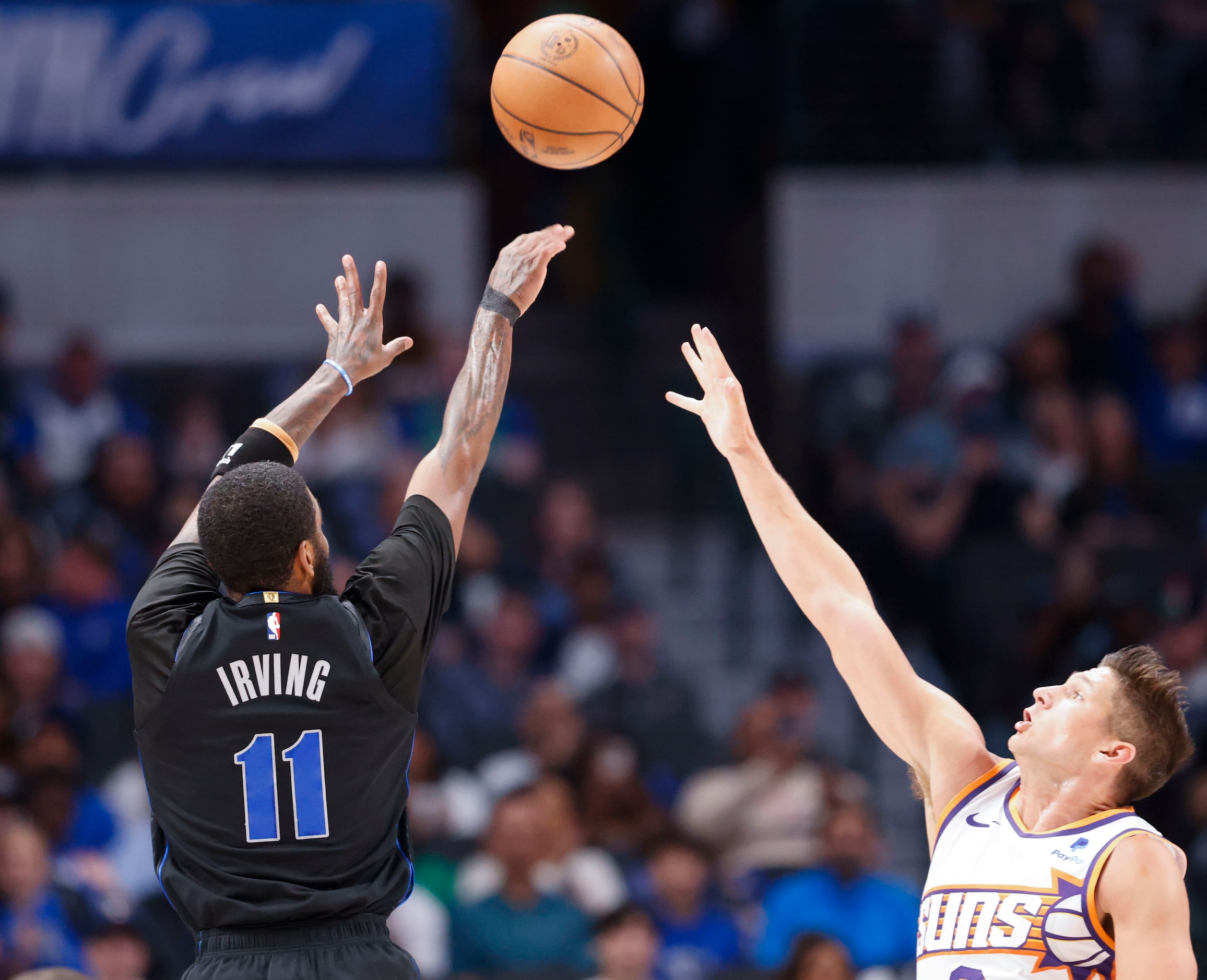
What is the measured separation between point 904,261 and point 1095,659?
539 cm

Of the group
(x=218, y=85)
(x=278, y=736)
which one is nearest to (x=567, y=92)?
(x=278, y=736)

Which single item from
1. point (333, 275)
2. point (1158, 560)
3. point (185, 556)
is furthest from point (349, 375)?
point (333, 275)

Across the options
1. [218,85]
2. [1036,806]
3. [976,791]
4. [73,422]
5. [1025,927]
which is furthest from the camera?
[218,85]

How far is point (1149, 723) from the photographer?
4.02 m

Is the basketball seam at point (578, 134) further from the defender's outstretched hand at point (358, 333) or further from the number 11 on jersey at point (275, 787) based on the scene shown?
the number 11 on jersey at point (275, 787)

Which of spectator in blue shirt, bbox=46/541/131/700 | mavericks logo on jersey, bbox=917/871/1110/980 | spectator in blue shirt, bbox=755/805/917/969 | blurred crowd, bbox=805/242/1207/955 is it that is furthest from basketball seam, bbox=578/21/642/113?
spectator in blue shirt, bbox=46/541/131/700

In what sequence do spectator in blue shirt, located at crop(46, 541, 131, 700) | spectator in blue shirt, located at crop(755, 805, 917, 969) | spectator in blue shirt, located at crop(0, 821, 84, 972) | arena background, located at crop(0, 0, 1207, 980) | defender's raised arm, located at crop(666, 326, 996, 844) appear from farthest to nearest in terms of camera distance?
spectator in blue shirt, located at crop(46, 541, 131, 700), arena background, located at crop(0, 0, 1207, 980), spectator in blue shirt, located at crop(755, 805, 917, 969), spectator in blue shirt, located at crop(0, 821, 84, 972), defender's raised arm, located at crop(666, 326, 996, 844)

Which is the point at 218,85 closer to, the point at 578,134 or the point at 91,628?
the point at 91,628

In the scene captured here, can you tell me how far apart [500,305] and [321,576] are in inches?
46.8

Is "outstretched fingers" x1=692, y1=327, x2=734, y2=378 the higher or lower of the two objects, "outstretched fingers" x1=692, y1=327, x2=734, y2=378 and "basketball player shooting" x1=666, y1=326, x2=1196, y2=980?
the higher

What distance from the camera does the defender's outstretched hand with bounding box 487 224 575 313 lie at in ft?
16.5

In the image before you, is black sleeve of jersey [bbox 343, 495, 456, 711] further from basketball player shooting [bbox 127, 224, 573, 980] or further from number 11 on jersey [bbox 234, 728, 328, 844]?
number 11 on jersey [bbox 234, 728, 328, 844]

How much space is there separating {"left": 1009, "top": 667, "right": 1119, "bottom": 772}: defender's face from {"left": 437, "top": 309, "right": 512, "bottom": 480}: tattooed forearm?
1628 millimetres

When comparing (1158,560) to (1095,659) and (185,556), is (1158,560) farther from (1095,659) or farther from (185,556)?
(185,556)
